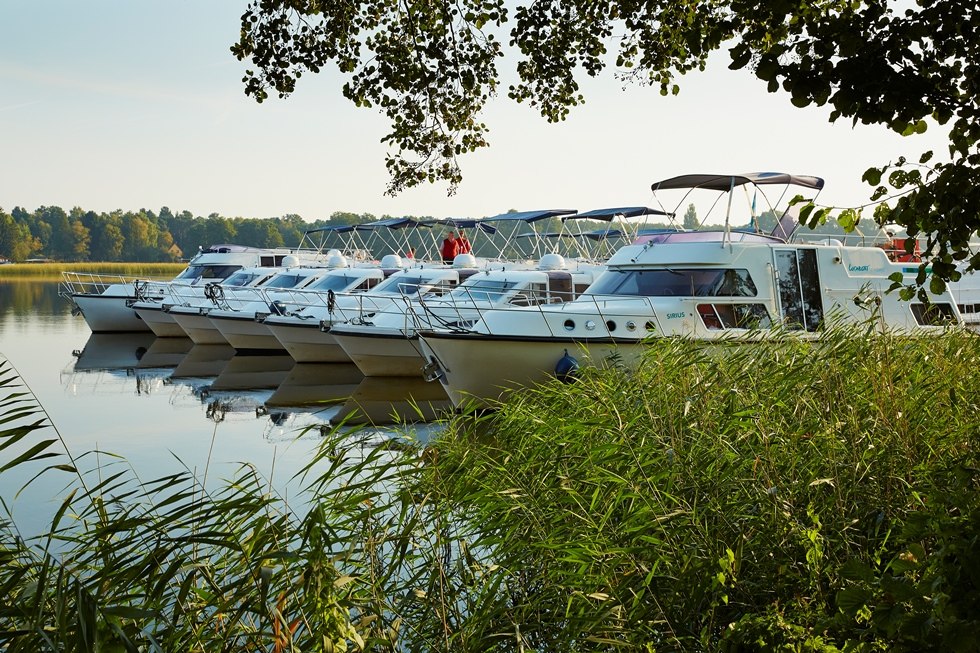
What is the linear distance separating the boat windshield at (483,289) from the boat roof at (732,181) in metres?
5.78

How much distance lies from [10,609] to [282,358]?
27.3 metres

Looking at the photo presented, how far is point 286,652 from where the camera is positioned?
15.2 feet

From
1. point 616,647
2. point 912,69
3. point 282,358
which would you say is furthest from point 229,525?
point 282,358

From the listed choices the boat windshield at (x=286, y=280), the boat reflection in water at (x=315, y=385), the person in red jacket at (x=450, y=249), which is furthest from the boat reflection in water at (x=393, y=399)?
the person in red jacket at (x=450, y=249)

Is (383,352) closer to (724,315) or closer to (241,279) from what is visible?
(724,315)

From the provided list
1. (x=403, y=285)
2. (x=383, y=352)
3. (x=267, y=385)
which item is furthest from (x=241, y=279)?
(x=383, y=352)

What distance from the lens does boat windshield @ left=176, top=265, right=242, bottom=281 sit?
135 feet

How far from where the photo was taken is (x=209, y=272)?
4138cm

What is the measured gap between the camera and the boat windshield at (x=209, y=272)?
41.1 meters

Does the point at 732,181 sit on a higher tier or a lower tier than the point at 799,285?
higher

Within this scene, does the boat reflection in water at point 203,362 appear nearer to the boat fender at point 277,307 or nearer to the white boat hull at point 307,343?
the white boat hull at point 307,343

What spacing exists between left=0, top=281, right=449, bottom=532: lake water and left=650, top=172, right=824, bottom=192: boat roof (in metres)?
6.43

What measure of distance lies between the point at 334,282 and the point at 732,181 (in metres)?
16.0

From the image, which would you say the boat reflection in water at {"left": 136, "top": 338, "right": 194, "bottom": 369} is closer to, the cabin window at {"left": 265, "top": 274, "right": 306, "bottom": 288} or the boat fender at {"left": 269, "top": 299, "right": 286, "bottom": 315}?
the boat fender at {"left": 269, "top": 299, "right": 286, "bottom": 315}
